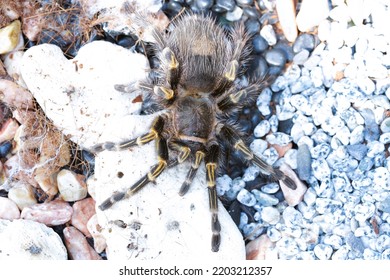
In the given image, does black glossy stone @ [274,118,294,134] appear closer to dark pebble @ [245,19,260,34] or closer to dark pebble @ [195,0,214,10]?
dark pebble @ [245,19,260,34]

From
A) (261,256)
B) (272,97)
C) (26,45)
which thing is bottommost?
(261,256)

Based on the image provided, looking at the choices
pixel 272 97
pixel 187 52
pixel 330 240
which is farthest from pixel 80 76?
pixel 330 240

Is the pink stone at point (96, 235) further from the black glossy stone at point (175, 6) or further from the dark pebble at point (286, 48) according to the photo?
the dark pebble at point (286, 48)

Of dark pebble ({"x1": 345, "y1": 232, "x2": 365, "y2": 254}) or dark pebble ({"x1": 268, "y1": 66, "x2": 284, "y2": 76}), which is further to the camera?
dark pebble ({"x1": 268, "y1": 66, "x2": 284, "y2": 76})

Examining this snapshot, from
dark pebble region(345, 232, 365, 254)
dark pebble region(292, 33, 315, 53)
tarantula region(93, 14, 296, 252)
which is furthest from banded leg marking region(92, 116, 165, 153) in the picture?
dark pebble region(345, 232, 365, 254)

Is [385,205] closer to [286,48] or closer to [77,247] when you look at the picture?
[286,48]

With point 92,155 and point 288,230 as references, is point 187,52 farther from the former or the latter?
point 288,230

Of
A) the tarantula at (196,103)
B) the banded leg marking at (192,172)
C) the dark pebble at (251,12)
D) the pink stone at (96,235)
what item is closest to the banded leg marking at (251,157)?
the tarantula at (196,103)
